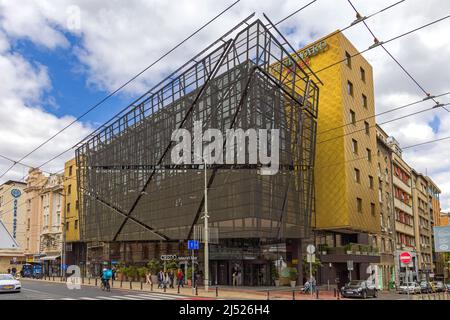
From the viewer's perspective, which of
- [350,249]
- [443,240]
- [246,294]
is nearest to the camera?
[443,240]

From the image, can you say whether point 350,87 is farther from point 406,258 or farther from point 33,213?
point 33,213

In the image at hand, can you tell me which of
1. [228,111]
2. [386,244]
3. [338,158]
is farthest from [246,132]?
[386,244]

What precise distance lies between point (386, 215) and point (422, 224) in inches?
1322

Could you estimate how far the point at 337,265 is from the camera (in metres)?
50.2

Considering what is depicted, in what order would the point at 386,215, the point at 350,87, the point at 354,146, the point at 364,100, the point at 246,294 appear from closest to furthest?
the point at 246,294, the point at 354,146, the point at 350,87, the point at 364,100, the point at 386,215

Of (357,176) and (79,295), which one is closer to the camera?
(79,295)

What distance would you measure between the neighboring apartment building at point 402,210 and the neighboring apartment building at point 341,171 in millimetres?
16140

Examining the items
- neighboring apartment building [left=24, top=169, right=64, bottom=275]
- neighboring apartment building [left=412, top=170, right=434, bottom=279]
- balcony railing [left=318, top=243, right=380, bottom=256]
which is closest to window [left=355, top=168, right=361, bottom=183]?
balcony railing [left=318, top=243, right=380, bottom=256]

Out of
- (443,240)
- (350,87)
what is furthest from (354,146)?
(443,240)

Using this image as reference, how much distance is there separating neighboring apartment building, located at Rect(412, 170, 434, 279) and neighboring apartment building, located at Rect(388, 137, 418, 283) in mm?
4226

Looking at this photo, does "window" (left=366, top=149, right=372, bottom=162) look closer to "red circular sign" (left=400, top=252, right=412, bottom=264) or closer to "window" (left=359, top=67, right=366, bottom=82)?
"window" (left=359, top=67, right=366, bottom=82)

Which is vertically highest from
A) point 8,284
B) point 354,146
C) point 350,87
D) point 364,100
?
point 350,87

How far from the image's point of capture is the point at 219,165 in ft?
137

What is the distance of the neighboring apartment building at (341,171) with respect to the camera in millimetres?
49031
